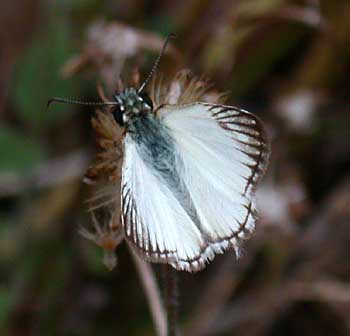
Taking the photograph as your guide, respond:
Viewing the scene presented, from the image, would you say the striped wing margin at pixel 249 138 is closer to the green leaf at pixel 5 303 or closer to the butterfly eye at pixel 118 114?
the butterfly eye at pixel 118 114

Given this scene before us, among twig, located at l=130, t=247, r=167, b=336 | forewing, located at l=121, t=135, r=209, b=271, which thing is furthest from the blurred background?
forewing, located at l=121, t=135, r=209, b=271

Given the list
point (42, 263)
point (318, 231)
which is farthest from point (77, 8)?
point (318, 231)

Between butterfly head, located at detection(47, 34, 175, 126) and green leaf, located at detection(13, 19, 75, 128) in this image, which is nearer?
butterfly head, located at detection(47, 34, 175, 126)

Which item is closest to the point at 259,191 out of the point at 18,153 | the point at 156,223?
the point at 18,153

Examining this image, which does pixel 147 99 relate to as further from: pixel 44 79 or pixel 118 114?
pixel 44 79

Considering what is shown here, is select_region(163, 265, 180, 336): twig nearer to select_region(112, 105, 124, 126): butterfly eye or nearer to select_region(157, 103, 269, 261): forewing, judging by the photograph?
select_region(157, 103, 269, 261): forewing
